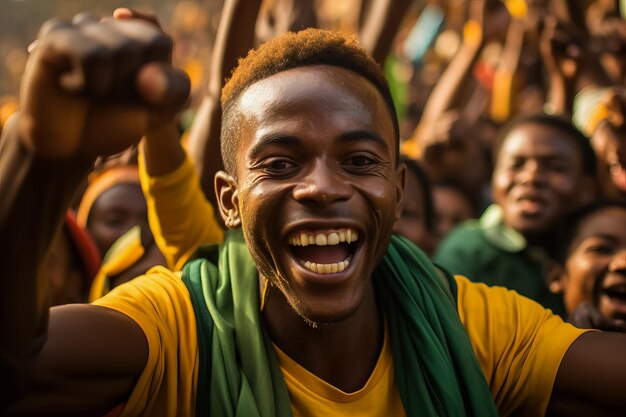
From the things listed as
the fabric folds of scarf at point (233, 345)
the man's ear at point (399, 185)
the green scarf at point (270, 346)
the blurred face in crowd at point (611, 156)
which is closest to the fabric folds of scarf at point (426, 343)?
the green scarf at point (270, 346)

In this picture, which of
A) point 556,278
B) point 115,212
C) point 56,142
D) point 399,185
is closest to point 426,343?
point 399,185

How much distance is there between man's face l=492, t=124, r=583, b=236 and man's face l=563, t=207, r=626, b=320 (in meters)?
0.48

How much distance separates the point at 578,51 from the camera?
4391 mm

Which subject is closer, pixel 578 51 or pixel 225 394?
pixel 225 394

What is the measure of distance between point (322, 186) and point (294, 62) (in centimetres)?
37

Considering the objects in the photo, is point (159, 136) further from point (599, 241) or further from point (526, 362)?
point (599, 241)

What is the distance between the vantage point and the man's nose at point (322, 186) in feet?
6.26

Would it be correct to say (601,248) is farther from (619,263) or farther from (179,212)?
(179,212)

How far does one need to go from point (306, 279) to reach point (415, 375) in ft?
1.28

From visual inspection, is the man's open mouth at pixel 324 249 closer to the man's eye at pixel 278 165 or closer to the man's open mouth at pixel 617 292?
the man's eye at pixel 278 165

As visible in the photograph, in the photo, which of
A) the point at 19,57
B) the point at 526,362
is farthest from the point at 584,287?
the point at 19,57

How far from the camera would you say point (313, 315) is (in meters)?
1.94

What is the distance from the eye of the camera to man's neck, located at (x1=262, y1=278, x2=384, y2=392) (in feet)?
6.89

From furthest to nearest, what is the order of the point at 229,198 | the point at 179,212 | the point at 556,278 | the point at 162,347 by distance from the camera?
1. the point at 556,278
2. the point at 179,212
3. the point at 229,198
4. the point at 162,347
